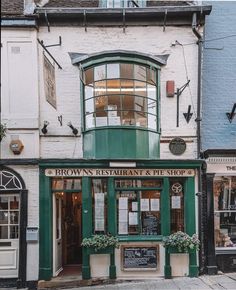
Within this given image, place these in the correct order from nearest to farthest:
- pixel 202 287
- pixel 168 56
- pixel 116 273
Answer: pixel 202 287, pixel 116 273, pixel 168 56

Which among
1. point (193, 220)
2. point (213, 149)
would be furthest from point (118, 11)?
point (193, 220)

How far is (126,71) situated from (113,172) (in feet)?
9.72

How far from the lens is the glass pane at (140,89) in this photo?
454 inches

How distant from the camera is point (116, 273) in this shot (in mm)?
11055

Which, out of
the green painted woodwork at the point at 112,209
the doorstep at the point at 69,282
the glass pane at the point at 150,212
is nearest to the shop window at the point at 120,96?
the green painted woodwork at the point at 112,209

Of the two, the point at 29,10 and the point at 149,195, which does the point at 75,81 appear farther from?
the point at 149,195

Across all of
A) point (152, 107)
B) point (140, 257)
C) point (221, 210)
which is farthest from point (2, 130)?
point (221, 210)

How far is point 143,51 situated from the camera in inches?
463

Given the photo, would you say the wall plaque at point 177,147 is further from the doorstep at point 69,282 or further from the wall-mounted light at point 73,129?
the doorstep at point 69,282

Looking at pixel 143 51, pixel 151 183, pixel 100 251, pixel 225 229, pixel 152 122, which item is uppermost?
pixel 143 51

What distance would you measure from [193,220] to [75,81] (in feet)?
17.4

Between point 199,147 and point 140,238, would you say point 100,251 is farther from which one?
point 199,147

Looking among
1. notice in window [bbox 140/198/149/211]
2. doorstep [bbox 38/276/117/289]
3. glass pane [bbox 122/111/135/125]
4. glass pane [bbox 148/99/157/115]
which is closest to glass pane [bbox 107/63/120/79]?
glass pane [bbox 122/111/135/125]

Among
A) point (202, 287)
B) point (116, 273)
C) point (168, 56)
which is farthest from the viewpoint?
point (168, 56)
